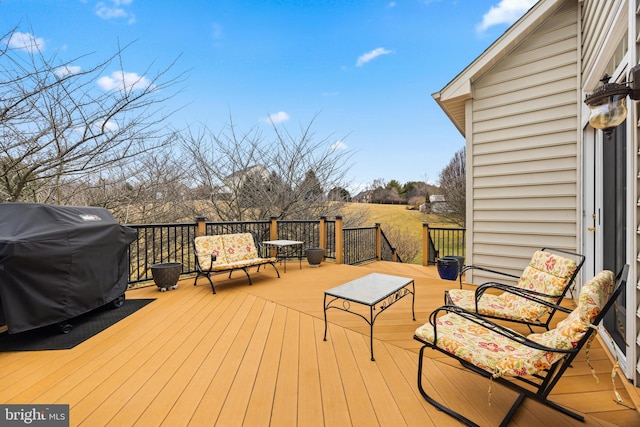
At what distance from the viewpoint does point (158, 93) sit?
4.02 metres

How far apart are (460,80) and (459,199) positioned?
8527 mm

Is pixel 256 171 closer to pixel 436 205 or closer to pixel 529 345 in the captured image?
pixel 529 345

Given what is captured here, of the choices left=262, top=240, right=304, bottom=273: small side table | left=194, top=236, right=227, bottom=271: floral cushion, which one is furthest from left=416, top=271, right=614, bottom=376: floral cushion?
left=262, top=240, right=304, bottom=273: small side table

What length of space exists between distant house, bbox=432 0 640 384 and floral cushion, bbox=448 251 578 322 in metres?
0.38

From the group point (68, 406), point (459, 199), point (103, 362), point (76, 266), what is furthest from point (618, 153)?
point (459, 199)

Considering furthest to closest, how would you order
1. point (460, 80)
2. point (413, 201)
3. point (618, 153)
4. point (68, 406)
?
point (413, 201)
point (460, 80)
point (618, 153)
point (68, 406)

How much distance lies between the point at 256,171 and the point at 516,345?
7.59 m

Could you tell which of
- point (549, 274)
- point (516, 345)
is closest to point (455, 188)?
point (549, 274)

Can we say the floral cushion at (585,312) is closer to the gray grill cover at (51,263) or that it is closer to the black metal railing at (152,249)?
the gray grill cover at (51,263)

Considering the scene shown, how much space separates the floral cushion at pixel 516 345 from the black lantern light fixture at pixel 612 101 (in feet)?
3.16

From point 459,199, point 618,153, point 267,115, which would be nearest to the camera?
point 618,153

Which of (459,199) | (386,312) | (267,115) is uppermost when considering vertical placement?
(267,115)

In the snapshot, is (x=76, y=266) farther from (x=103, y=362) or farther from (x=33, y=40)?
(x=33, y=40)

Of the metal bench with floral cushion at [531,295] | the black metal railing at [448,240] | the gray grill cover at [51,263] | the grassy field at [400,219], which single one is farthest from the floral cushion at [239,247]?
the grassy field at [400,219]
